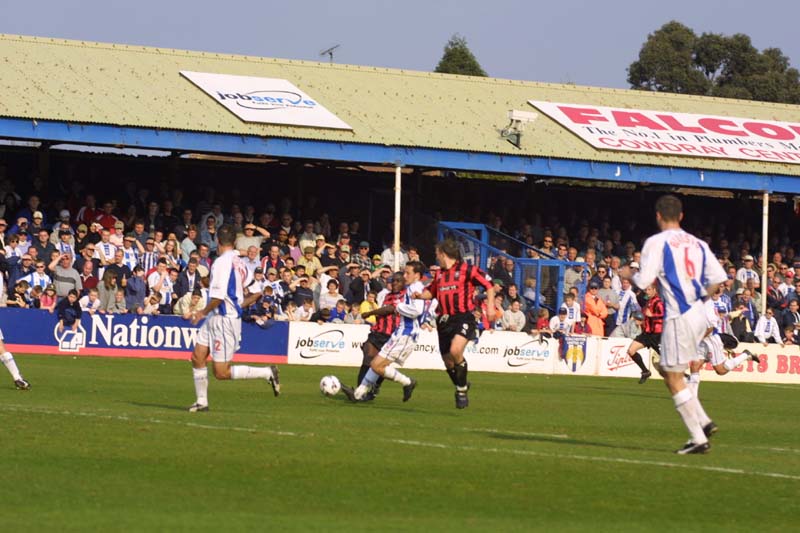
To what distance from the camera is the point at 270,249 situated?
107 ft

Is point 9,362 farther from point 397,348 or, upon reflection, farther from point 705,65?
point 705,65

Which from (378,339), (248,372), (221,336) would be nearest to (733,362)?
(378,339)

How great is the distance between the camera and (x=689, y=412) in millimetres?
11695

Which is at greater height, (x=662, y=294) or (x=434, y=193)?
(x=434, y=193)

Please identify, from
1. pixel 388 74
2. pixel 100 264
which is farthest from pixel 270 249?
pixel 388 74

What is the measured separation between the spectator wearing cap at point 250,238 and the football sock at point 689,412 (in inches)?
832

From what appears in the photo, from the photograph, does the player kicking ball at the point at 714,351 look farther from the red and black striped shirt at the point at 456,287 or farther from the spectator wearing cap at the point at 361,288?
the spectator wearing cap at the point at 361,288

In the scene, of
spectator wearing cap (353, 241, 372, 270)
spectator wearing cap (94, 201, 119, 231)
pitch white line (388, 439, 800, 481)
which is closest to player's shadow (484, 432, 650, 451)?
pitch white line (388, 439, 800, 481)

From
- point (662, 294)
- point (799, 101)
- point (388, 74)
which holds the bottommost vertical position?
point (662, 294)

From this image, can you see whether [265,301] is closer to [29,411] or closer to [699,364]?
[699,364]

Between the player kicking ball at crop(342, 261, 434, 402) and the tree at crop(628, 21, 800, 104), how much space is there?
3618 inches

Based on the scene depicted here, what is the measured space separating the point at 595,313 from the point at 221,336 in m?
20.2

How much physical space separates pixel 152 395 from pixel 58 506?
9501mm

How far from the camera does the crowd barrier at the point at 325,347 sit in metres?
29.1
